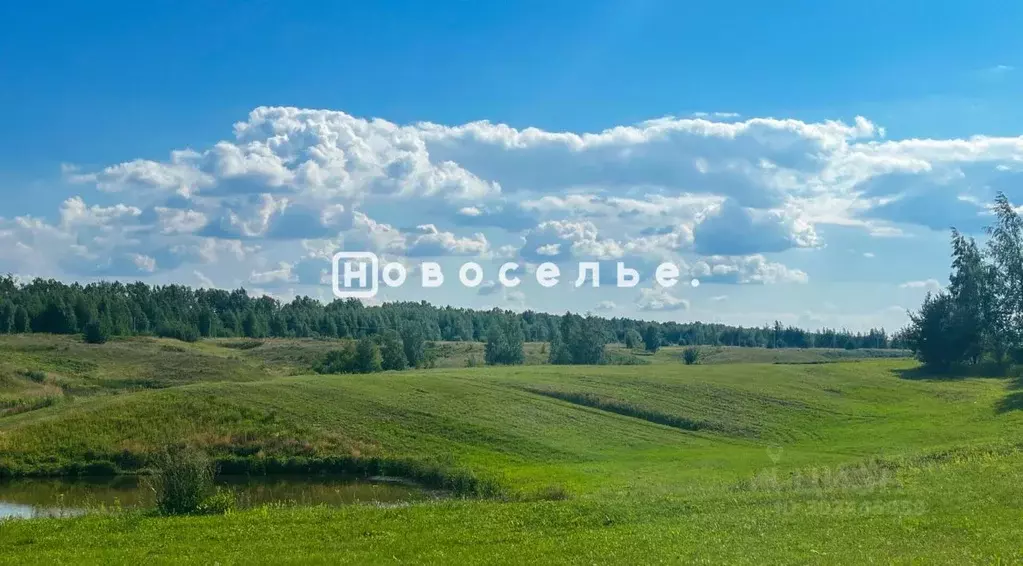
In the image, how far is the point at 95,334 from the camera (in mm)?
128250

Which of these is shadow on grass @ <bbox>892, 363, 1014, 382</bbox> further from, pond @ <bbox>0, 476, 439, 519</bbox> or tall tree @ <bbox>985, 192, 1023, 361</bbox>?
pond @ <bbox>0, 476, 439, 519</bbox>

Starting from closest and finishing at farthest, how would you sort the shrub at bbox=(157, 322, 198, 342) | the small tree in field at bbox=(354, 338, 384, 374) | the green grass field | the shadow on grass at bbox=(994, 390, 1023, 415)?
the green grass field
the shadow on grass at bbox=(994, 390, 1023, 415)
the small tree in field at bbox=(354, 338, 384, 374)
the shrub at bbox=(157, 322, 198, 342)

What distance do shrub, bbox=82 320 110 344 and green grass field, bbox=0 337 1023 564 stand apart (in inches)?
533

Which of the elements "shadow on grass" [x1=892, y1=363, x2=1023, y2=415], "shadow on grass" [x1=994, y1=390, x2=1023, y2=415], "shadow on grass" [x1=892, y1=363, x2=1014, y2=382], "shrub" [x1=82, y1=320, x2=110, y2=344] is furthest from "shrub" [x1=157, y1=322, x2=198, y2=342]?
"shadow on grass" [x1=994, y1=390, x2=1023, y2=415]

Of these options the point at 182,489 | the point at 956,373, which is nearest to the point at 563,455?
the point at 182,489

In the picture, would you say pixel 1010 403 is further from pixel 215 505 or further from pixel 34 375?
pixel 34 375

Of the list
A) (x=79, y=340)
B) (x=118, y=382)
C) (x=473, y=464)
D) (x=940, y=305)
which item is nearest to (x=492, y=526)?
(x=473, y=464)

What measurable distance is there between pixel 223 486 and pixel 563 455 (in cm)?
1688

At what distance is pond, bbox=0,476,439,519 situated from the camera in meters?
36.2

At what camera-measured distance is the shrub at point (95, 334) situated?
420ft

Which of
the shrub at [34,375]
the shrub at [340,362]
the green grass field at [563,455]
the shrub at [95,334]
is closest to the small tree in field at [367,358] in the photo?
the shrub at [340,362]

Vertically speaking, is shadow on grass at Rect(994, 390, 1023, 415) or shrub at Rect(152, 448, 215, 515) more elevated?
shrub at Rect(152, 448, 215, 515)

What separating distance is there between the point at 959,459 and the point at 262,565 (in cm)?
2664

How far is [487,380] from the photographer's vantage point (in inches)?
2771
